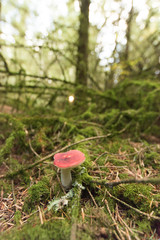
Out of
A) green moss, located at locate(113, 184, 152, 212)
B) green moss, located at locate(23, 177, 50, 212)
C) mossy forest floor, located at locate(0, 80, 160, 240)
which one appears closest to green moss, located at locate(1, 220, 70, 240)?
mossy forest floor, located at locate(0, 80, 160, 240)

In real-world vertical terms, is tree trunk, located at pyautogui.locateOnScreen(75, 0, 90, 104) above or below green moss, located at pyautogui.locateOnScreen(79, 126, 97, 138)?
above

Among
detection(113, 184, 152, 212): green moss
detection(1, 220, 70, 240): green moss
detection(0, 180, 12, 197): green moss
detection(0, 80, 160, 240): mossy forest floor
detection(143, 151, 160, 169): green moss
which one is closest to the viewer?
detection(1, 220, 70, 240): green moss

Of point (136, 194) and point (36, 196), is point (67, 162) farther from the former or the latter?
point (136, 194)

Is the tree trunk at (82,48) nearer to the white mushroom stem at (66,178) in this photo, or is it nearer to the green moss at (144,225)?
the white mushroom stem at (66,178)

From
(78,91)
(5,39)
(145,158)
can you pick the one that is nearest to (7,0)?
(5,39)

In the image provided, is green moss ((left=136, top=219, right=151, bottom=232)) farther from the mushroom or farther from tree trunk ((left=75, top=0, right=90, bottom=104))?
tree trunk ((left=75, top=0, right=90, bottom=104))

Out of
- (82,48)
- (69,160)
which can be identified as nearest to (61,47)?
(82,48)

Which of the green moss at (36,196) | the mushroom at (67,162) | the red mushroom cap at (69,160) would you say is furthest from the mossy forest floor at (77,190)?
the red mushroom cap at (69,160)
